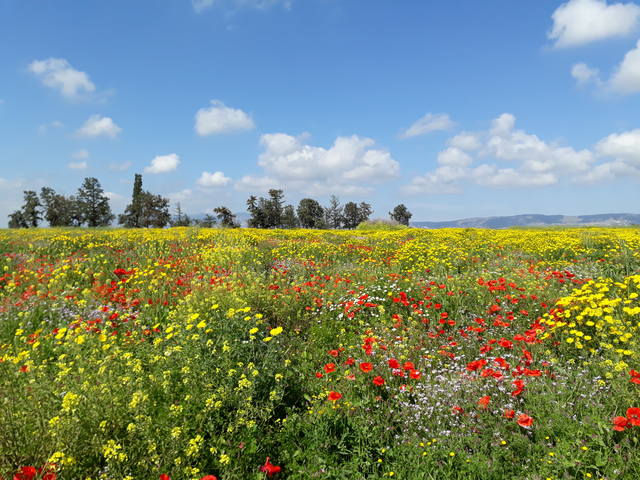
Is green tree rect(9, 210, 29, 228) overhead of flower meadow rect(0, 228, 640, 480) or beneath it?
overhead

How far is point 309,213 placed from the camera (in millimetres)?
100250

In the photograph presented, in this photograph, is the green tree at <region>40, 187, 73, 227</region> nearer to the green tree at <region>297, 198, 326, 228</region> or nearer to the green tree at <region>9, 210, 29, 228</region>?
the green tree at <region>9, 210, 29, 228</region>

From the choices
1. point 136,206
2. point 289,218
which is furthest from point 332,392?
point 289,218

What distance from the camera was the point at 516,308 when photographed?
559 centimetres

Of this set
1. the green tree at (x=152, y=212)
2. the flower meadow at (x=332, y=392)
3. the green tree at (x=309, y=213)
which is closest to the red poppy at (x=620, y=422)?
the flower meadow at (x=332, y=392)

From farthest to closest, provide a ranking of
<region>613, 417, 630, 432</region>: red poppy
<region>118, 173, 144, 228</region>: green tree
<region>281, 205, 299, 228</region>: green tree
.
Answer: <region>281, 205, 299, 228</region>: green tree → <region>118, 173, 144, 228</region>: green tree → <region>613, 417, 630, 432</region>: red poppy

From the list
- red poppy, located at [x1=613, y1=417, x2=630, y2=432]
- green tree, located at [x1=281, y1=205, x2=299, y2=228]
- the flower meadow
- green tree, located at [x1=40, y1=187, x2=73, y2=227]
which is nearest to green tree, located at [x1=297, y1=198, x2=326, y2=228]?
green tree, located at [x1=281, y1=205, x2=299, y2=228]

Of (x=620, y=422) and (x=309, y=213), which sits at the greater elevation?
(x=309, y=213)

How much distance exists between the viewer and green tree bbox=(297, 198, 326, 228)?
327ft

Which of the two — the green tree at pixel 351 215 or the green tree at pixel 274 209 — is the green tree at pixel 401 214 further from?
the green tree at pixel 274 209

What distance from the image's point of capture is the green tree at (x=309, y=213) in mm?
99519

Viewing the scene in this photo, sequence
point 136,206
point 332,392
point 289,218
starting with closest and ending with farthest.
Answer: point 332,392
point 136,206
point 289,218

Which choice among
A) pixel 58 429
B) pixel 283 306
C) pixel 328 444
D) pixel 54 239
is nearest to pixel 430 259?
pixel 283 306

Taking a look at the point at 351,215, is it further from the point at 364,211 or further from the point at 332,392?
the point at 332,392
